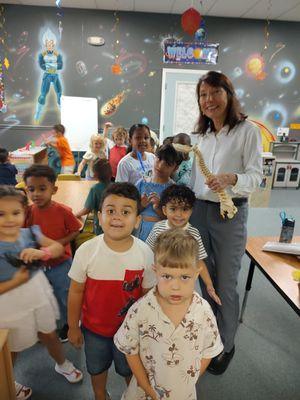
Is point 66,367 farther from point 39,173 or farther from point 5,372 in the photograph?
point 39,173

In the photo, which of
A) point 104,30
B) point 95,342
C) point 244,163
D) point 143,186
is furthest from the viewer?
point 104,30

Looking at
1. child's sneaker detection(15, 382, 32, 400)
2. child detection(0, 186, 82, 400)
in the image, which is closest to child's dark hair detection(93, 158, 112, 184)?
child detection(0, 186, 82, 400)

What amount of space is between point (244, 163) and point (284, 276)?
0.68 meters

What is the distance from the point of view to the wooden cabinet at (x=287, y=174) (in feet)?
20.3

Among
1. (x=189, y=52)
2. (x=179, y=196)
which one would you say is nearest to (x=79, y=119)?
(x=189, y=52)

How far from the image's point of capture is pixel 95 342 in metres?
1.21

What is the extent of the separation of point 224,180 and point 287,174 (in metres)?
5.58

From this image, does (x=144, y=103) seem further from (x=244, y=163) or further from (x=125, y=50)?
(x=244, y=163)

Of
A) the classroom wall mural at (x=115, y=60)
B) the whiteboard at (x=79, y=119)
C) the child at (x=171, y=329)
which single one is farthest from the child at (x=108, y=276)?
the classroom wall mural at (x=115, y=60)

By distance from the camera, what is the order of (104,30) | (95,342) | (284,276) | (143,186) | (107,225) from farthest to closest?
1. (104,30)
2. (143,186)
3. (284,276)
4. (95,342)
5. (107,225)

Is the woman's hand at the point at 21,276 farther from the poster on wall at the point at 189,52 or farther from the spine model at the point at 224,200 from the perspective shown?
the poster on wall at the point at 189,52

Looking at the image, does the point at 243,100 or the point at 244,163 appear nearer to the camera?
the point at 244,163

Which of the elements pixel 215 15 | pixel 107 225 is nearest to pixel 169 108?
pixel 215 15

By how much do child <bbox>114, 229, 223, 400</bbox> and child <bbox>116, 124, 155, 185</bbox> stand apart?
1.00 meters
